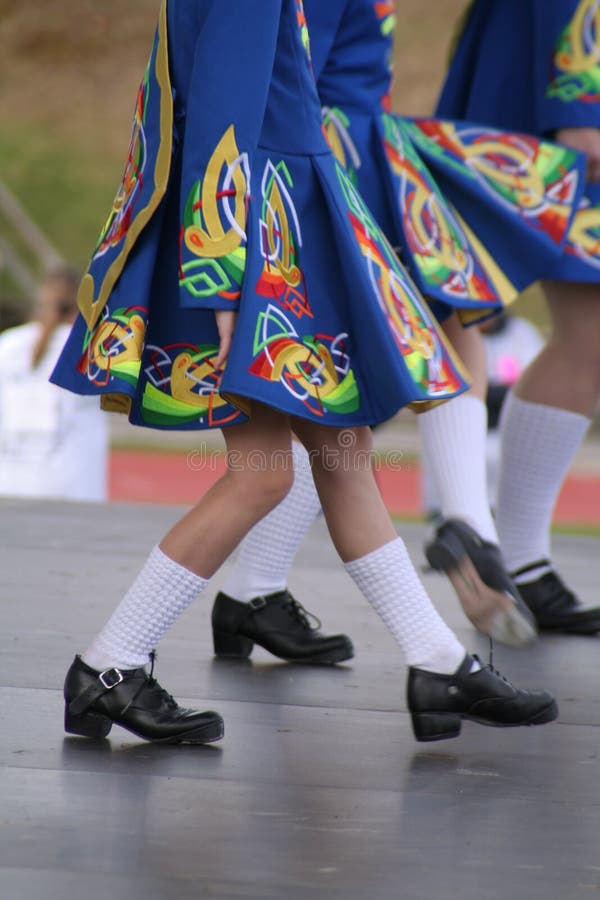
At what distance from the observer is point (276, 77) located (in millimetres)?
1403

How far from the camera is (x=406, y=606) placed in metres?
1.45

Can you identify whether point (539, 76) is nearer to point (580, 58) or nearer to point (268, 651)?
point (580, 58)

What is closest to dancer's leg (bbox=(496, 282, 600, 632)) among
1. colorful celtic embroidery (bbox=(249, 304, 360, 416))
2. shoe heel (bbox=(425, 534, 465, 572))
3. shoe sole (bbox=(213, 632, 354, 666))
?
shoe sole (bbox=(213, 632, 354, 666))

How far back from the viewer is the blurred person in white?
13.9 ft

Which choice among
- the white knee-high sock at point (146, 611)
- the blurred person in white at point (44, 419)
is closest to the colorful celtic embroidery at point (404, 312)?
the white knee-high sock at point (146, 611)

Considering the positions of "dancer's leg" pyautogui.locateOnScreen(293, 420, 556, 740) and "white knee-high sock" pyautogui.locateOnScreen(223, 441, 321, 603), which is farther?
"white knee-high sock" pyautogui.locateOnScreen(223, 441, 321, 603)

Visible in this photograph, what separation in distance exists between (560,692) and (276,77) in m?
0.85

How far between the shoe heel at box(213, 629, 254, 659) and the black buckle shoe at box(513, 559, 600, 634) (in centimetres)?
51

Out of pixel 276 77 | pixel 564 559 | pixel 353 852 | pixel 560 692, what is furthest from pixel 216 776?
pixel 564 559

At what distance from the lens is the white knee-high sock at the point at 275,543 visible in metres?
1.83

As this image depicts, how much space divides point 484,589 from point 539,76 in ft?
2.89

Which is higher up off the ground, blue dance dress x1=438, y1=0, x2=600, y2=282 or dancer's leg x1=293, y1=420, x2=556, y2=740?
blue dance dress x1=438, y1=0, x2=600, y2=282

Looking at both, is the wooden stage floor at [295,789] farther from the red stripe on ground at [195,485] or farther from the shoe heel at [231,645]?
the red stripe on ground at [195,485]

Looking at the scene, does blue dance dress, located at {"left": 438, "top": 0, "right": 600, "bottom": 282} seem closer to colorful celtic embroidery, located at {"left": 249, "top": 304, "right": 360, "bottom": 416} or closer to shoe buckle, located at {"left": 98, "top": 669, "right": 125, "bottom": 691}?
colorful celtic embroidery, located at {"left": 249, "top": 304, "right": 360, "bottom": 416}
